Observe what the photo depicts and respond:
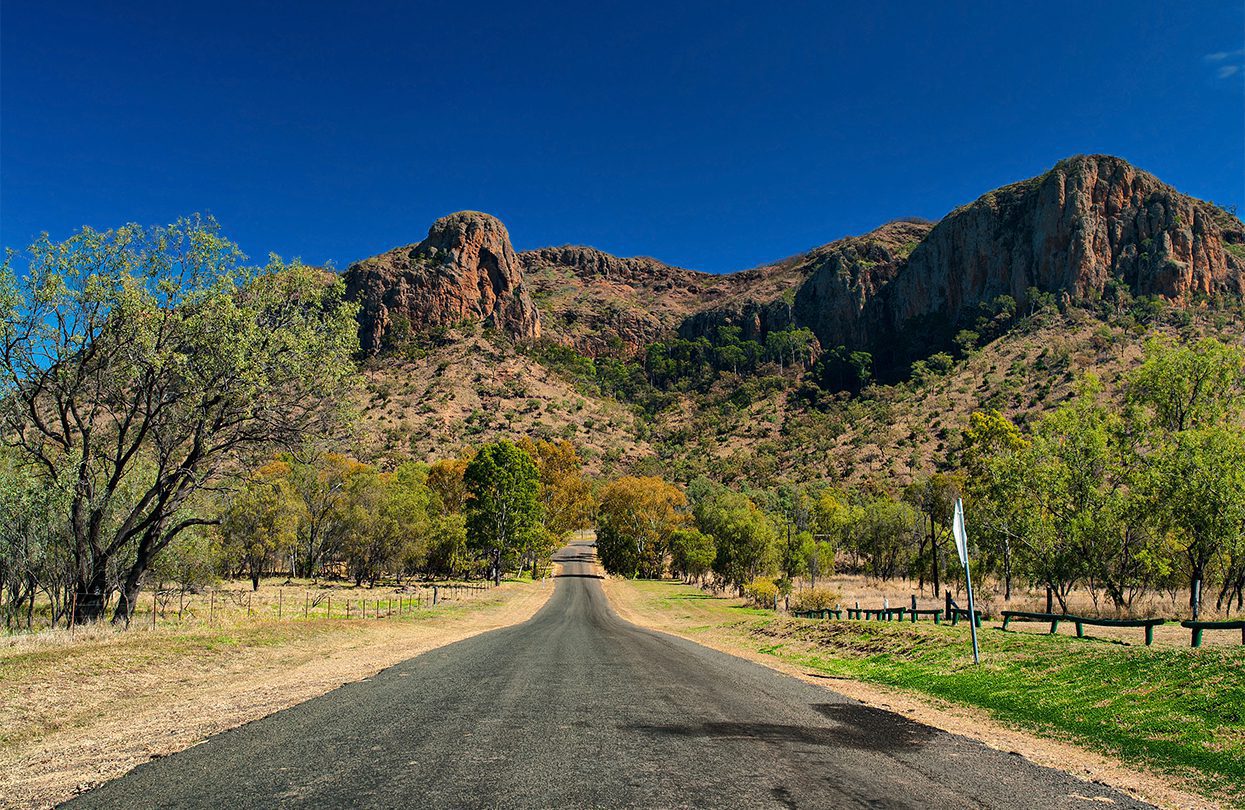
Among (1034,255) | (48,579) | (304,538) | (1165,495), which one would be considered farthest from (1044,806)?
(1034,255)

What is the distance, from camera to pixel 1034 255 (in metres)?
147

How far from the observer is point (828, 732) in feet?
28.5

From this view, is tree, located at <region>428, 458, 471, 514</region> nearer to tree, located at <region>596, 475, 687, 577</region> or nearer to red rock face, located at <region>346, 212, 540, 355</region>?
tree, located at <region>596, 475, 687, 577</region>

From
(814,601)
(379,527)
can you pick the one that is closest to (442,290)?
(379,527)

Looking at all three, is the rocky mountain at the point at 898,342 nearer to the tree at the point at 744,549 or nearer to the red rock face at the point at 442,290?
the red rock face at the point at 442,290

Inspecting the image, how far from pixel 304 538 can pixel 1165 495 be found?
6241cm

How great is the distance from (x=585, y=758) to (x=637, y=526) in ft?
248

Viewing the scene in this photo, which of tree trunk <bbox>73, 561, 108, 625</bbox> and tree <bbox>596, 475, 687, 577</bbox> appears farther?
tree <bbox>596, 475, 687, 577</bbox>

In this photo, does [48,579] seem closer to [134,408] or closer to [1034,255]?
[134,408]

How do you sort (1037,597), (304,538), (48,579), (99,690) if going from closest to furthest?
(99,690)
(48,579)
(1037,597)
(304,538)

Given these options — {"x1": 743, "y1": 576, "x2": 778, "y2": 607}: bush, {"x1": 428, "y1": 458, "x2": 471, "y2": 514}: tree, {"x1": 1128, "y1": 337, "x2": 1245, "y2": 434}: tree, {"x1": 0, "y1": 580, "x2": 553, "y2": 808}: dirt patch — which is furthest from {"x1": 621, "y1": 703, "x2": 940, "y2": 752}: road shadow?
{"x1": 428, "y1": 458, "x2": 471, "y2": 514}: tree

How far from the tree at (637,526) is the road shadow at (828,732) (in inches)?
2807

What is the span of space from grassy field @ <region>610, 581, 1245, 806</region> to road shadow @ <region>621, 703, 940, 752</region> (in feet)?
6.91

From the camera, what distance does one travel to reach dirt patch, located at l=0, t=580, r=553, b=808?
22.4 ft
